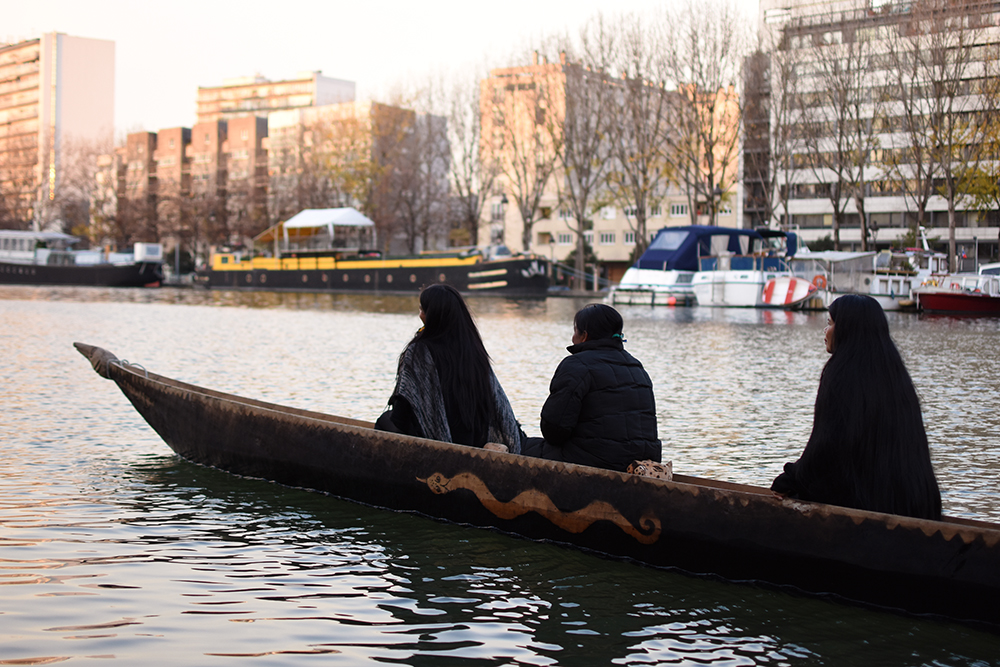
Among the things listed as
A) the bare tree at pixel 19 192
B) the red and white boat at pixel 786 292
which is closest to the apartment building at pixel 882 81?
the red and white boat at pixel 786 292

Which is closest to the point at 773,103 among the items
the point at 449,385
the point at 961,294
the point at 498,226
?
the point at 961,294

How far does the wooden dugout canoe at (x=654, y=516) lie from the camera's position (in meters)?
4.79

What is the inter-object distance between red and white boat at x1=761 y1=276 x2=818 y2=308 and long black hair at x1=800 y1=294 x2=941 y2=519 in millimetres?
37395

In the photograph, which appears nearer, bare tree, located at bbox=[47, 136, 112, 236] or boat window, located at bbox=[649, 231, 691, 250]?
boat window, located at bbox=[649, 231, 691, 250]

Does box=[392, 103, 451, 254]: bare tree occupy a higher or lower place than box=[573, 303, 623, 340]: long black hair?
higher

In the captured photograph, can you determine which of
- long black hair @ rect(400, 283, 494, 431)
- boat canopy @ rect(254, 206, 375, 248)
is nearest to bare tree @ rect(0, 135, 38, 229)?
boat canopy @ rect(254, 206, 375, 248)

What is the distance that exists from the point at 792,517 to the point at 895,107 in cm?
5057

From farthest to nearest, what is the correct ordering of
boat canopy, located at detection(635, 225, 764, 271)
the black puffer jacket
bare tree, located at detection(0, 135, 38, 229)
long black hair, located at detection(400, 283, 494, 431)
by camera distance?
bare tree, located at detection(0, 135, 38, 229), boat canopy, located at detection(635, 225, 764, 271), long black hair, located at detection(400, 283, 494, 431), the black puffer jacket

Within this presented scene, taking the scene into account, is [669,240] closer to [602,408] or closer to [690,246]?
[690,246]

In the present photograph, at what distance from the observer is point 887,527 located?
191 inches

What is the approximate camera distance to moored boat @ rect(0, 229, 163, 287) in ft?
225

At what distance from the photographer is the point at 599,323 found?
19.3 feet

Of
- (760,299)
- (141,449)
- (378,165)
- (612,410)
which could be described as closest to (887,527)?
(612,410)

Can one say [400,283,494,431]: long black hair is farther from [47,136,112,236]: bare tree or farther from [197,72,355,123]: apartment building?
[197,72,355,123]: apartment building
